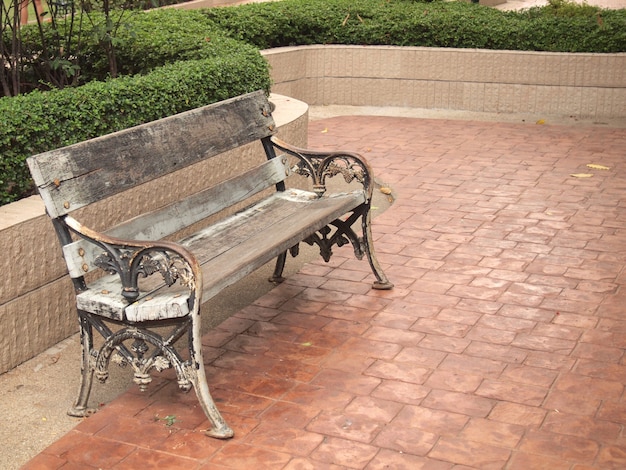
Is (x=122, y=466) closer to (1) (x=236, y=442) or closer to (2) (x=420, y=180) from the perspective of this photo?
(1) (x=236, y=442)

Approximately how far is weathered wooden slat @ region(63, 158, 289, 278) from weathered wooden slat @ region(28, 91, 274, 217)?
179 mm

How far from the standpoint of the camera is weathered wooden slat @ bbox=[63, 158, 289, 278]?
163 inches

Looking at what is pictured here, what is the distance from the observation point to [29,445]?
401cm

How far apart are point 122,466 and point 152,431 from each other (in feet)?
0.96

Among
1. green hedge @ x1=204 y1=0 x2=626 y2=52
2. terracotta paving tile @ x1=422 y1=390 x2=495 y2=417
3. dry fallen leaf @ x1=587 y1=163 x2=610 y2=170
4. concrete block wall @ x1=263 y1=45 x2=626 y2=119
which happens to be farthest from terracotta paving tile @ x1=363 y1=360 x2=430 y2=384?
green hedge @ x1=204 y1=0 x2=626 y2=52

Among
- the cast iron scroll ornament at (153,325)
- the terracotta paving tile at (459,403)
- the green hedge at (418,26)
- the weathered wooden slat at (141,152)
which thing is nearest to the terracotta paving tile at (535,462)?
the terracotta paving tile at (459,403)

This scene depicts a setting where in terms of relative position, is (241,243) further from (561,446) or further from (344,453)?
(561,446)

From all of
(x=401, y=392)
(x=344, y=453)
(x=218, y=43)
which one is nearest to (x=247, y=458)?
(x=344, y=453)

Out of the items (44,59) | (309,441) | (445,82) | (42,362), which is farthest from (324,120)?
(309,441)

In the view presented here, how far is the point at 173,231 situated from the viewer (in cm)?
486

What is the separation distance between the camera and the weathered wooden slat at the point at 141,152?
4.13 m

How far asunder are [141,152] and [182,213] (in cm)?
43

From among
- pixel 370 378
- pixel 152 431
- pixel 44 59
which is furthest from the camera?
pixel 44 59

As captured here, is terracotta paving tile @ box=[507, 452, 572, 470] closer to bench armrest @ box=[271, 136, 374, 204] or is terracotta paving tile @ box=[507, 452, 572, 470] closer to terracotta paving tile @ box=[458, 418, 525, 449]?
terracotta paving tile @ box=[458, 418, 525, 449]
